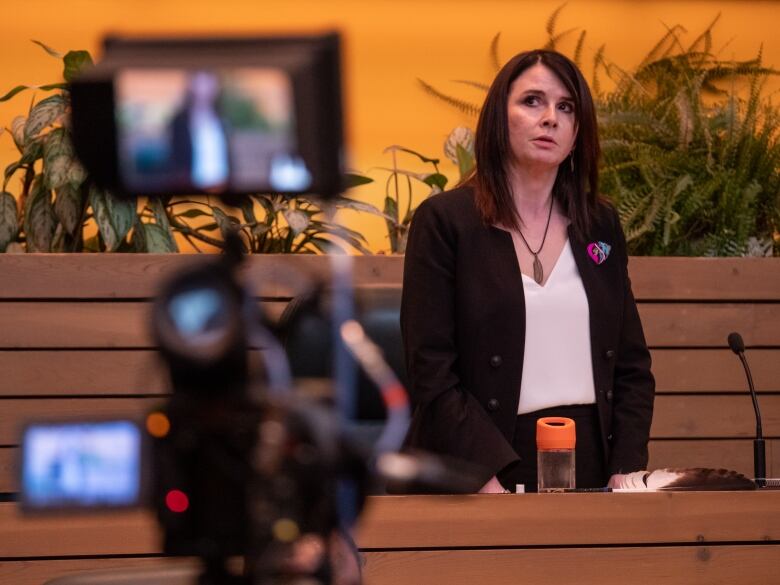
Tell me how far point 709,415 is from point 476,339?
62.1 inches

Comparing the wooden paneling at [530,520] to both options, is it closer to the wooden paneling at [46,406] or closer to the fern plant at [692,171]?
the wooden paneling at [46,406]

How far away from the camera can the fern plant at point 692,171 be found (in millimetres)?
3564

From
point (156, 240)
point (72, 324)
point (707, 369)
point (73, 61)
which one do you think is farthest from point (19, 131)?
point (707, 369)

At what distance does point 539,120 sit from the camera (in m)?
2.17

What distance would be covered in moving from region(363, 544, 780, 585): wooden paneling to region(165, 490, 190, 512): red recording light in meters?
1.08

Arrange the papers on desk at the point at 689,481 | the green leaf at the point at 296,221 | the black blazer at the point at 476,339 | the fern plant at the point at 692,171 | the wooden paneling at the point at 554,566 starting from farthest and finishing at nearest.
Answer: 1. the fern plant at the point at 692,171
2. the green leaf at the point at 296,221
3. the black blazer at the point at 476,339
4. the papers on desk at the point at 689,481
5. the wooden paneling at the point at 554,566

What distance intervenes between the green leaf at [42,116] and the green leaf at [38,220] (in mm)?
125

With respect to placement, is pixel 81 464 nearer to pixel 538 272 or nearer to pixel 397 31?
pixel 538 272

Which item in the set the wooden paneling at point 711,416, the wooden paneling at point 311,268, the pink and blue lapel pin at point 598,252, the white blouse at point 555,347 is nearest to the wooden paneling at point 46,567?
the white blouse at point 555,347

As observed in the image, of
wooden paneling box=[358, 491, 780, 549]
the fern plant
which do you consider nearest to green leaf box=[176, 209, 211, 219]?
the fern plant

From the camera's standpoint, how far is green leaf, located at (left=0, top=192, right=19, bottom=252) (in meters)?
3.42

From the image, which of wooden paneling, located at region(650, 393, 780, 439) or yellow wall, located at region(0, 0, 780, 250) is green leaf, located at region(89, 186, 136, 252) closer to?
yellow wall, located at region(0, 0, 780, 250)

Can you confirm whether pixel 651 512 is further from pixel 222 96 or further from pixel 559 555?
pixel 222 96

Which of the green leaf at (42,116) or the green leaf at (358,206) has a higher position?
the green leaf at (42,116)
